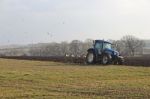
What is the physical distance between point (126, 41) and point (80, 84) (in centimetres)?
11353

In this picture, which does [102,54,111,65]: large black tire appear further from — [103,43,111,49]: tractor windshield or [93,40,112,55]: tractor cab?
[103,43,111,49]: tractor windshield

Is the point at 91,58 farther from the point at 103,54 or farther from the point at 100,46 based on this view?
the point at 103,54

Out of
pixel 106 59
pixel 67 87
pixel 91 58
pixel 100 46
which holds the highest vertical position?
pixel 100 46

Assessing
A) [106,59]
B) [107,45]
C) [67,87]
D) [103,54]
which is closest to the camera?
[67,87]

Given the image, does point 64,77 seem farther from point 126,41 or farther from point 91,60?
point 126,41

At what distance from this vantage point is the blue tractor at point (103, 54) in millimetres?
43750

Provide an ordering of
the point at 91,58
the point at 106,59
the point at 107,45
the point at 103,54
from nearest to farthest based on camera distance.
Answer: the point at 106,59 → the point at 103,54 → the point at 107,45 → the point at 91,58

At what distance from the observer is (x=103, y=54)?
44156 millimetres

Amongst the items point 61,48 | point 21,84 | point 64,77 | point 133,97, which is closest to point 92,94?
point 133,97

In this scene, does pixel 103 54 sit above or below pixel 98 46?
below

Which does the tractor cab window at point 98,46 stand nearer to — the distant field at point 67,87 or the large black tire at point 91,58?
the large black tire at point 91,58

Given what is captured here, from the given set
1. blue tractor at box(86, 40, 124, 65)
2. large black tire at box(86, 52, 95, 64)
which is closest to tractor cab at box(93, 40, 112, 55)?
blue tractor at box(86, 40, 124, 65)

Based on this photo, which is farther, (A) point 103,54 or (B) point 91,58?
(B) point 91,58

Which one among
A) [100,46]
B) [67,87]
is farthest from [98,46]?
[67,87]
